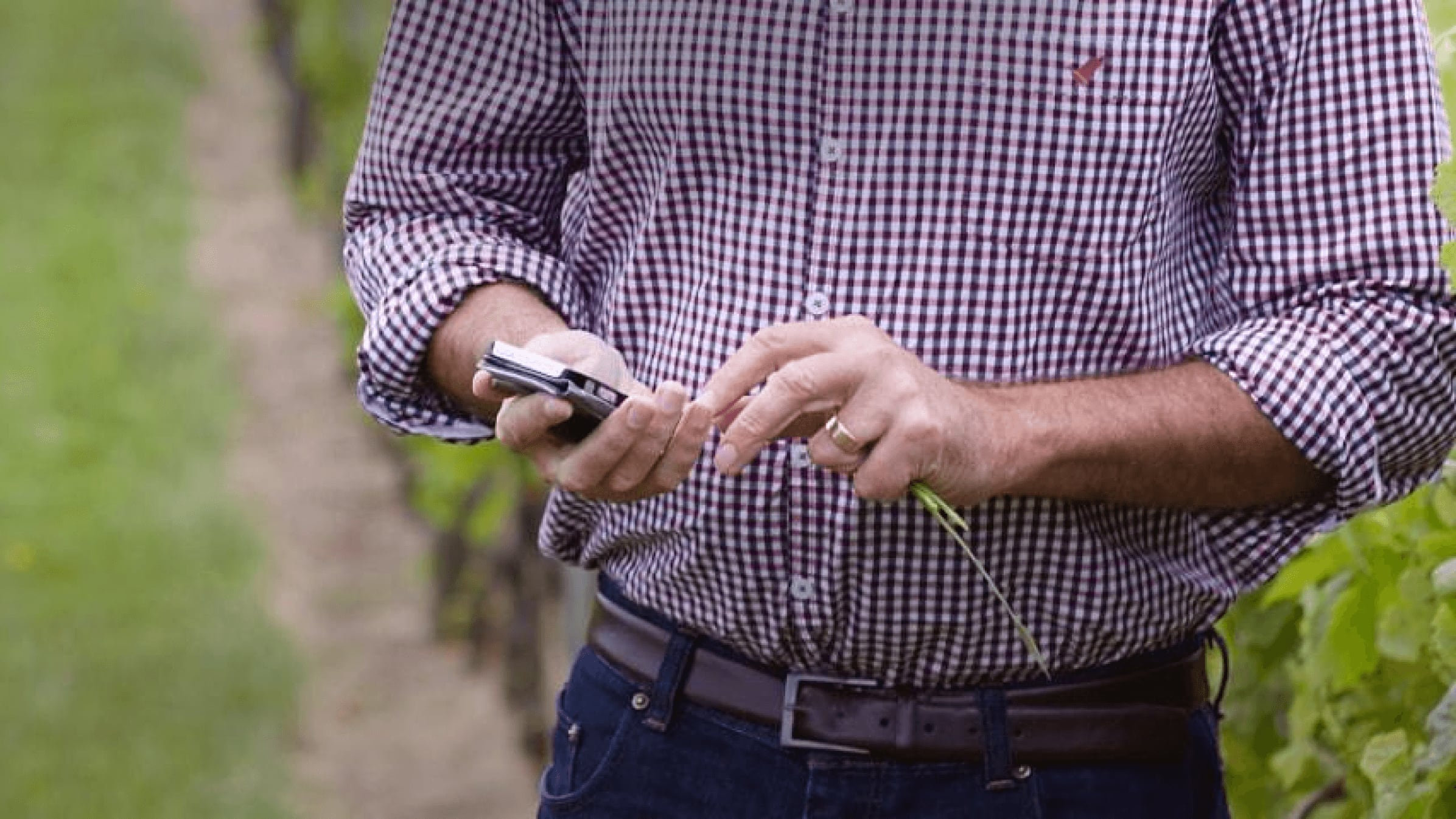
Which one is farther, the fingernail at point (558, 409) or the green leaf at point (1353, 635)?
the green leaf at point (1353, 635)

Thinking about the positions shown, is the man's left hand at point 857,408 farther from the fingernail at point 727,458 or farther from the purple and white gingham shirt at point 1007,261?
the purple and white gingham shirt at point 1007,261

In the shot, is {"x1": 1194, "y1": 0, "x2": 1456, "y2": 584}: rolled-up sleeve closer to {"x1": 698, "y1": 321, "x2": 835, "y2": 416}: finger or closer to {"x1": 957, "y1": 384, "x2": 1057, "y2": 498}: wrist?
{"x1": 957, "y1": 384, "x2": 1057, "y2": 498}: wrist

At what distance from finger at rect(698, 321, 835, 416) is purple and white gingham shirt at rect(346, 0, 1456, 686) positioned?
27cm

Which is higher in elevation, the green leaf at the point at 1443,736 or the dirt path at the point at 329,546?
the green leaf at the point at 1443,736

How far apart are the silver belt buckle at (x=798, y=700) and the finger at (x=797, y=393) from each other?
0.44 metres

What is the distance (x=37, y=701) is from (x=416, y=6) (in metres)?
5.23

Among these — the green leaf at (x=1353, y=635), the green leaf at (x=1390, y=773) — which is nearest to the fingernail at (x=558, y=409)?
the green leaf at (x=1390, y=773)

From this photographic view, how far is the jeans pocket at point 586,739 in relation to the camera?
2455 mm

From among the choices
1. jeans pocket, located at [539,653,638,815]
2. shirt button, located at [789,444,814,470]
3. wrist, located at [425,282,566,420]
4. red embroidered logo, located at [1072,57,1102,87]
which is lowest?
jeans pocket, located at [539,653,638,815]

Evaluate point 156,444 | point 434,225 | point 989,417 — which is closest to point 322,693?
point 156,444

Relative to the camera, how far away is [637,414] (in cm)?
201

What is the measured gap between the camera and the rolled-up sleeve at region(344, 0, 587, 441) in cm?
248

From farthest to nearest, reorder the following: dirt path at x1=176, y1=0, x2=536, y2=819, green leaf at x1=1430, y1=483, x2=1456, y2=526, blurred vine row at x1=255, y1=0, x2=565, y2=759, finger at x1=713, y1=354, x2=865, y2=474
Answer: dirt path at x1=176, y1=0, x2=536, y2=819 → blurred vine row at x1=255, y1=0, x2=565, y2=759 → green leaf at x1=1430, y1=483, x2=1456, y2=526 → finger at x1=713, y1=354, x2=865, y2=474

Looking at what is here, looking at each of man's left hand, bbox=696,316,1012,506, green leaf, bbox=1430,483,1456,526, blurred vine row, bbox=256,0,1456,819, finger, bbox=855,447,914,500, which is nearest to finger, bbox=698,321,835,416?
man's left hand, bbox=696,316,1012,506
